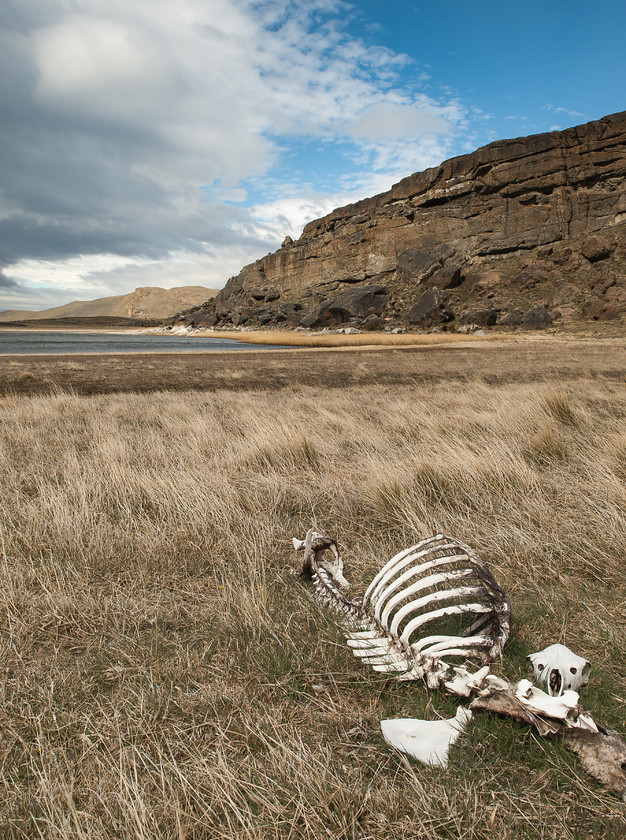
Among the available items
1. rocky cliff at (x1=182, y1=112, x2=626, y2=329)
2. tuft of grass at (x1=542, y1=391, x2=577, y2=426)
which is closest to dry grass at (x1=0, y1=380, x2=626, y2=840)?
tuft of grass at (x1=542, y1=391, x2=577, y2=426)

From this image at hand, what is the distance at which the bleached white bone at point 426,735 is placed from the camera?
4.88 ft

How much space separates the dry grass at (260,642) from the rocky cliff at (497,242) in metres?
46.7

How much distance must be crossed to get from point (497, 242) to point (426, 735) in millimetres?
72830

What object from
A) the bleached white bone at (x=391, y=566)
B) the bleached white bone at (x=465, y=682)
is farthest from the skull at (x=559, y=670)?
the bleached white bone at (x=391, y=566)

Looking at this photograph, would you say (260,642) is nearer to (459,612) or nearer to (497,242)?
(459,612)

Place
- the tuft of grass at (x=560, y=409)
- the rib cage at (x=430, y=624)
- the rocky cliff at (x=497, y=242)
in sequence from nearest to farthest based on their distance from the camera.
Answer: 1. the rib cage at (x=430, y=624)
2. the tuft of grass at (x=560, y=409)
3. the rocky cliff at (x=497, y=242)

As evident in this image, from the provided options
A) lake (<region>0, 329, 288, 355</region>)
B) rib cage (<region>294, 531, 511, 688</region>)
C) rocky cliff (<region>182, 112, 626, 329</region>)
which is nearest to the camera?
rib cage (<region>294, 531, 511, 688</region>)

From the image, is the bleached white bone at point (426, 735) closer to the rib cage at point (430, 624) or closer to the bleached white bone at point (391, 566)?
the rib cage at point (430, 624)

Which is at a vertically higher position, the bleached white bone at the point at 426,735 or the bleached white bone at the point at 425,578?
the bleached white bone at the point at 425,578

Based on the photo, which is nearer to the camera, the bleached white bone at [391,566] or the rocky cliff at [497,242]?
the bleached white bone at [391,566]

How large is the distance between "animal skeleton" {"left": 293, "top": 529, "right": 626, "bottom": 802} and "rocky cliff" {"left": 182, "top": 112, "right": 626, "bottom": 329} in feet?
159

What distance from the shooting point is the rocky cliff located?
49.5 metres

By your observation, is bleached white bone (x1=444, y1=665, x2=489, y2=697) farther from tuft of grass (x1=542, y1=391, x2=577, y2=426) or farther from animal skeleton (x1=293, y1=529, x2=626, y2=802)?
tuft of grass (x1=542, y1=391, x2=577, y2=426)

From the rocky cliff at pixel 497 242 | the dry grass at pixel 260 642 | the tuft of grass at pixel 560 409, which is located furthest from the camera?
the rocky cliff at pixel 497 242
